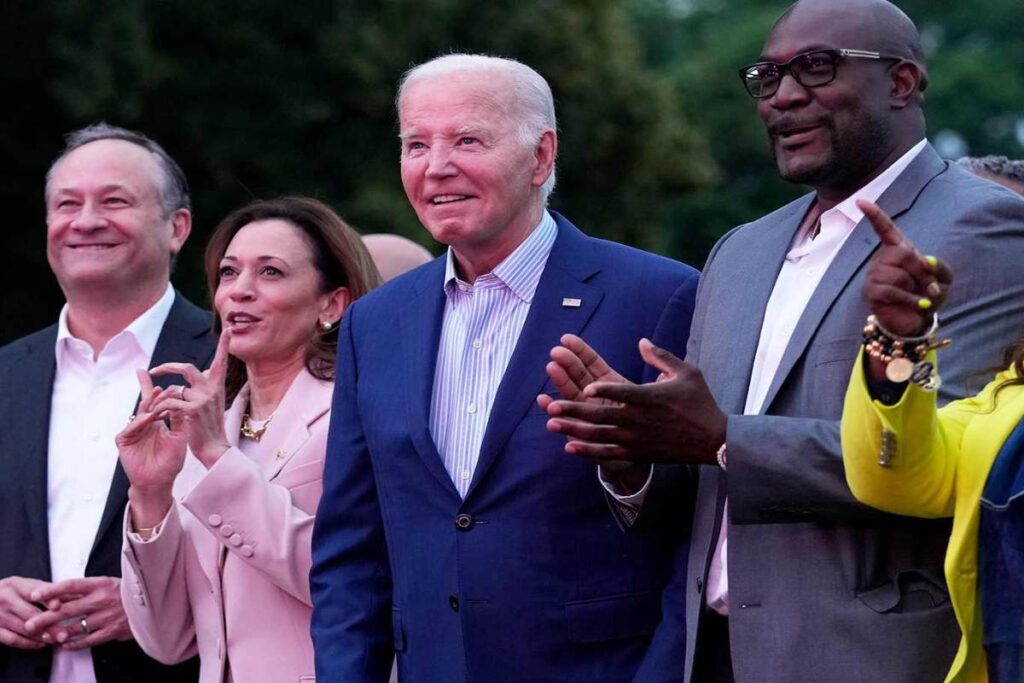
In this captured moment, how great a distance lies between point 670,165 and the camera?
22469 millimetres

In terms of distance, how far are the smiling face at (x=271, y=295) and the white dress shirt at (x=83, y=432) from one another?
497 mm

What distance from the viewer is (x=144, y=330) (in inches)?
245

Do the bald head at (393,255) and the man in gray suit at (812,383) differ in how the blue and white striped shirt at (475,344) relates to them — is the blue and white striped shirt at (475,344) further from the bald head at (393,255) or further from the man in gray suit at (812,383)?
the bald head at (393,255)

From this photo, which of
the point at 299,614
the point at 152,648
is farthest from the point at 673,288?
the point at 152,648

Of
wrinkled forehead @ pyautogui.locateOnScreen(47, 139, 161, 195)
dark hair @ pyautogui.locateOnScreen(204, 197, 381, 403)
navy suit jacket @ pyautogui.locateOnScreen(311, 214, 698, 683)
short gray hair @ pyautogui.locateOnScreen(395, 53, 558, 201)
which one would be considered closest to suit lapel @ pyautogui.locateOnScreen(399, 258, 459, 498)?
navy suit jacket @ pyautogui.locateOnScreen(311, 214, 698, 683)

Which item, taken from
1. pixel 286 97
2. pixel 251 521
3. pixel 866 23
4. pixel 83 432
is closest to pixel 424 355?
pixel 251 521

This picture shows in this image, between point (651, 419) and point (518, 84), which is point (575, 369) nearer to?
point (651, 419)

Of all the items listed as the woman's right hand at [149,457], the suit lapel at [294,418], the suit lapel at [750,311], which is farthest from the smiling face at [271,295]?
the suit lapel at [750,311]

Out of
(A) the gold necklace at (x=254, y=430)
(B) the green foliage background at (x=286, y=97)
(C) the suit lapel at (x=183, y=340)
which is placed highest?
(B) the green foliage background at (x=286, y=97)

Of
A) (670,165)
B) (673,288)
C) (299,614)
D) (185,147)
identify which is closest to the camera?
(673,288)

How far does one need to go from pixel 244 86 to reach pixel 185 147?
0.84 m

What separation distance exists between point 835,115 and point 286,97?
47.0 feet

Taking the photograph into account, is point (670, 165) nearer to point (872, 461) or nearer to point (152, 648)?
point (152, 648)

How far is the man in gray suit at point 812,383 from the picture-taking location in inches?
156
